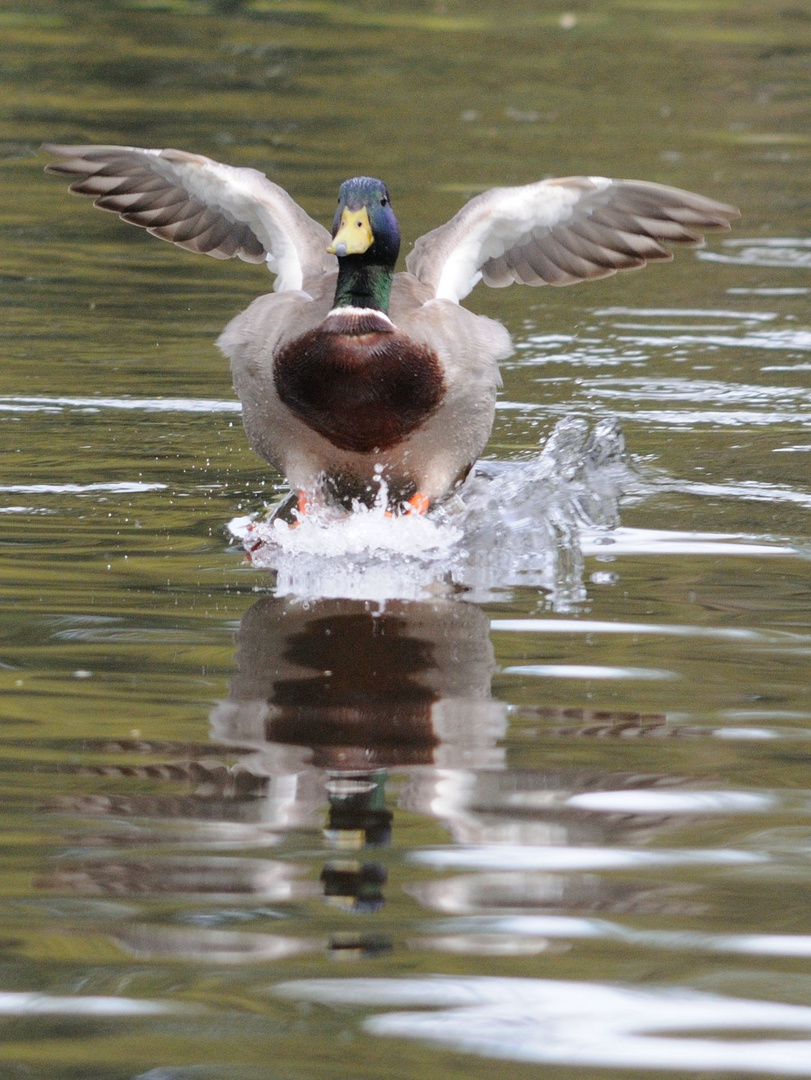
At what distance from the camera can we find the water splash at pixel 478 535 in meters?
6.09

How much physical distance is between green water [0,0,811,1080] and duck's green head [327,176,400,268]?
3.42 ft

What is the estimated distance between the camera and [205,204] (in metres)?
8.16

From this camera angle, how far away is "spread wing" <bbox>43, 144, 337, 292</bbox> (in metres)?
7.70

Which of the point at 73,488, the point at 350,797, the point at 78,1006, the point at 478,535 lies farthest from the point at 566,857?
the point at 73,488

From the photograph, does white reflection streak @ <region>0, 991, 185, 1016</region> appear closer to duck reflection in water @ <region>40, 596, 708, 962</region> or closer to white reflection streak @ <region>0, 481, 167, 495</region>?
duck reflection in water @ <region>40, 596, 708, 962</region>

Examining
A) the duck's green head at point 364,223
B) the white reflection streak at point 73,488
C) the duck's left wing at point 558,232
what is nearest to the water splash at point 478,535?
the white reflection streak at point 73,488

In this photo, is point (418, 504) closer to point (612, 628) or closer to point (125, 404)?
point (612, 628)

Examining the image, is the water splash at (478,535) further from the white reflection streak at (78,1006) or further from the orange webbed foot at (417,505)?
the white reflection streak at (78,1006)

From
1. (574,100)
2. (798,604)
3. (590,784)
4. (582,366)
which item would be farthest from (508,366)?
(574,100)

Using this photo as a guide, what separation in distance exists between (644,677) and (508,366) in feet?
15.0

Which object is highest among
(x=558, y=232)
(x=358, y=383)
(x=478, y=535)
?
(x=558, y=232)

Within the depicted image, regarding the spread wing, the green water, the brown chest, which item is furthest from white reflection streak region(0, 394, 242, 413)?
the brown chest

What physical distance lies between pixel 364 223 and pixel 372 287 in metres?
0.24

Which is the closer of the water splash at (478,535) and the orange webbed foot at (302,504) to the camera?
the water splash at (478,535)
